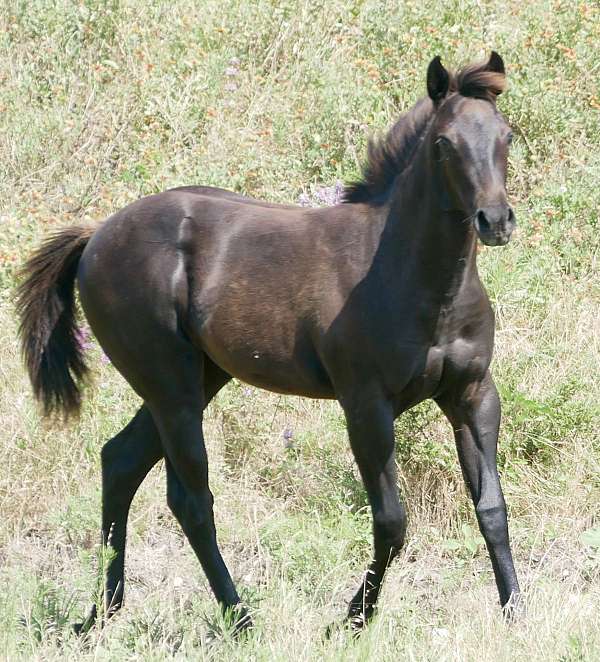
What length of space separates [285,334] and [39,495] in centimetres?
207

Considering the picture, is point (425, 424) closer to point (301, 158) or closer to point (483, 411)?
point (483, 411)

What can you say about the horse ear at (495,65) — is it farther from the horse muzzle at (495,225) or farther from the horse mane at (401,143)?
the horse muzzle at (495,225)

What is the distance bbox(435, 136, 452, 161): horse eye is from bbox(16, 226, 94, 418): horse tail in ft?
6.24

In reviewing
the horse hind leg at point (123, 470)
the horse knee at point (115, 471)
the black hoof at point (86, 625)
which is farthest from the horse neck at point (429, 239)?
the black hoof at point (86, 625)

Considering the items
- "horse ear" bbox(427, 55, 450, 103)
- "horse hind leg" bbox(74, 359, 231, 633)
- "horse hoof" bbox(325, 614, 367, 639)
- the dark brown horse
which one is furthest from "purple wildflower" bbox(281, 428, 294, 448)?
"horse ear" bbox(427, 55, 450, 103)

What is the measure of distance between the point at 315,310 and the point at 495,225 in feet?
3.19

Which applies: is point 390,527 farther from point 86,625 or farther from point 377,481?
point 86,625

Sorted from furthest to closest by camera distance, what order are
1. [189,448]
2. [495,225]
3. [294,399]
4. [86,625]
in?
[294,399], [189,448], [86,625], [495,225]

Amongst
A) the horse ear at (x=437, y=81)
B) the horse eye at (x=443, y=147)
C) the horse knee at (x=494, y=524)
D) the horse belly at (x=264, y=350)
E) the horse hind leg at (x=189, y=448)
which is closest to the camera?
the horse eye at (x=443, y=147)

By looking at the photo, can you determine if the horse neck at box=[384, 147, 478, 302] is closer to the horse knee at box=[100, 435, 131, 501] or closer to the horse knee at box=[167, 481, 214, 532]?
the horse knee at box=[167, 481, 214, 532]

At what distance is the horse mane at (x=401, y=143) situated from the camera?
421cm

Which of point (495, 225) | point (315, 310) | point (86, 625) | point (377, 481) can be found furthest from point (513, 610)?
point (86, 625)

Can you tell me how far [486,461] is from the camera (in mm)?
4492

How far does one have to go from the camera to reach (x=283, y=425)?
630 centimetres
